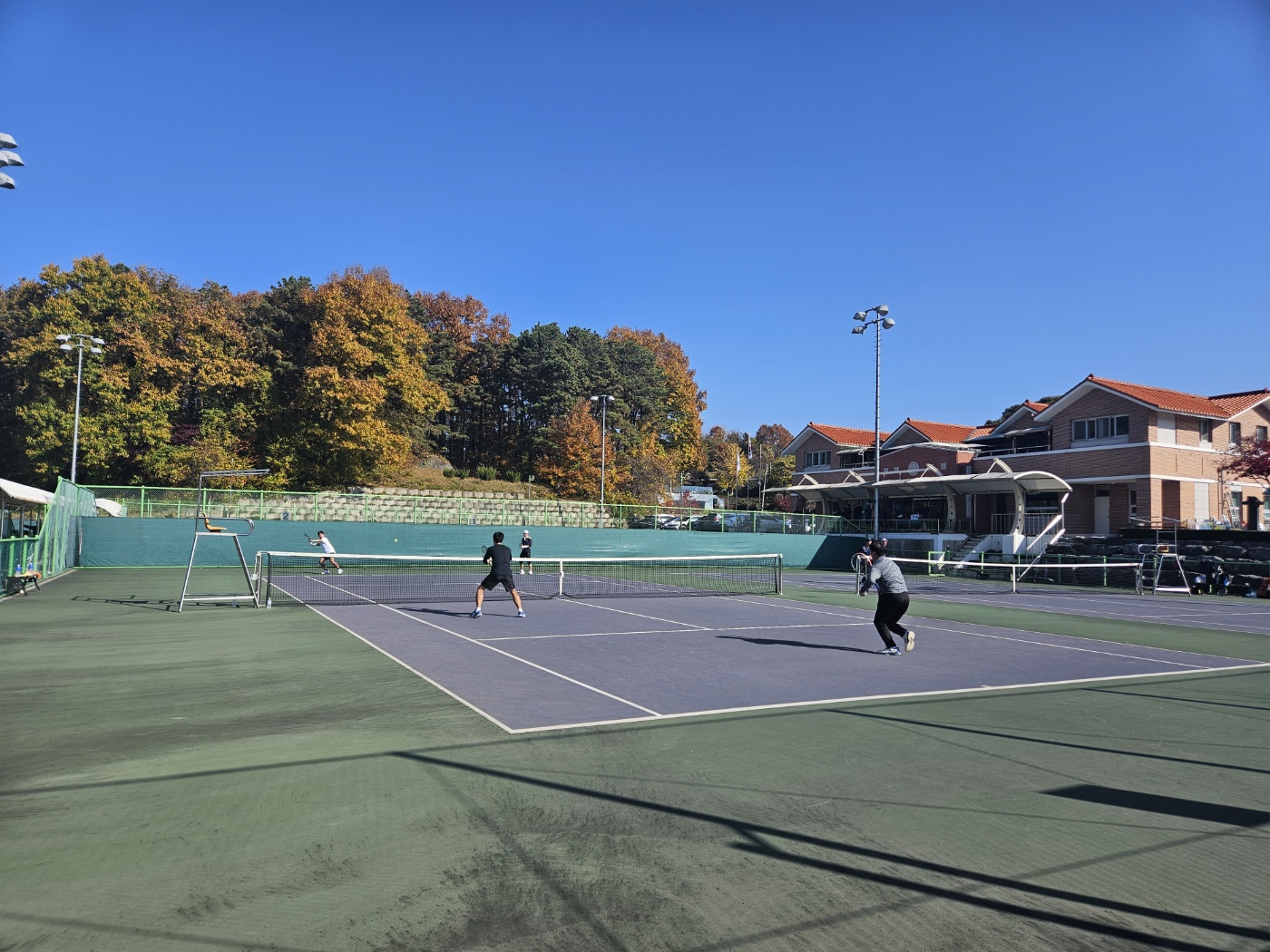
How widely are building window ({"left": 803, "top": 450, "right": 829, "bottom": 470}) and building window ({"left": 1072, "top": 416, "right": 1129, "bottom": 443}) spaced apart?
819 inches

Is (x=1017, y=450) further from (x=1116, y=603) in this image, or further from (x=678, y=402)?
(x=678, y=402)

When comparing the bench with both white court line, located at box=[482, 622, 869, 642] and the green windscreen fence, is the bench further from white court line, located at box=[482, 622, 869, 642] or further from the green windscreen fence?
white court line, located at box=[482, 622, 869, 642]

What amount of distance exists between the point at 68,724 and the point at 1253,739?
1043 cm

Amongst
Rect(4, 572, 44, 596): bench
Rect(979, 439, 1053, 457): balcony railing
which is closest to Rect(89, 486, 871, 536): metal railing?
Rect(4, 572, 44, 596): bench

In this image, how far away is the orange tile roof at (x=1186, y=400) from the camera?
40800mm

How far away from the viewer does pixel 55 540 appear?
26.2 metres

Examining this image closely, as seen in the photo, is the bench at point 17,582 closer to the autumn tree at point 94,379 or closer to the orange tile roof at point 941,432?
the autumn tree at point 94,379

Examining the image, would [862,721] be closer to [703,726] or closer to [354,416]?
[703,726]

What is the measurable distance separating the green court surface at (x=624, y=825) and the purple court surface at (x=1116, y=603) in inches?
491

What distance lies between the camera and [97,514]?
32438 millimetres

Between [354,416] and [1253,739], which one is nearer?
[1253,739]

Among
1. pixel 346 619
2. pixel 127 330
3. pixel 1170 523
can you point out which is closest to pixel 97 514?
pixel 127 330

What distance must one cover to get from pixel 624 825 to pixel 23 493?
2415 centimetres

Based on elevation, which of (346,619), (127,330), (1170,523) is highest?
(127,330)
